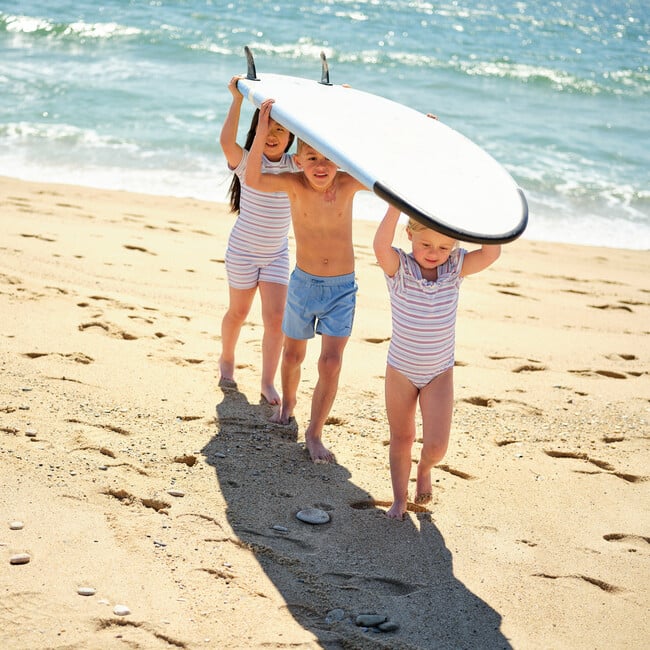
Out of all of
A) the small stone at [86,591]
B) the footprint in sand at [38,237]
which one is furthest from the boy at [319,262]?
the footprint in sand at [38,237]

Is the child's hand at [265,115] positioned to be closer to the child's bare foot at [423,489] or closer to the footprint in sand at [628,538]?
the child's bare foot at [423,489]

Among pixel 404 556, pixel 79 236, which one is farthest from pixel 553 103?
pixel 404 556

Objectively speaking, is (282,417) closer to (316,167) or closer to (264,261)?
(264,261)

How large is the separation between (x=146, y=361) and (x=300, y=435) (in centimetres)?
106

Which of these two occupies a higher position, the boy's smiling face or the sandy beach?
the boy's smiling face

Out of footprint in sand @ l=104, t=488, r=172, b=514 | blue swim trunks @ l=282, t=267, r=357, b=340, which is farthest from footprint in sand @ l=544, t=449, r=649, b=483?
footprint in sand @ l=104, t=488, r=172, b=514

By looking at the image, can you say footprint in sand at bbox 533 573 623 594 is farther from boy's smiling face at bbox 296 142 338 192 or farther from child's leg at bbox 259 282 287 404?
boy's smiling face at bbox 296 142 338 192

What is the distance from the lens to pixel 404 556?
11.5ft

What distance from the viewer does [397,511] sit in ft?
12.3

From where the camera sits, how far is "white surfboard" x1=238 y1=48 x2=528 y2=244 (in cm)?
319

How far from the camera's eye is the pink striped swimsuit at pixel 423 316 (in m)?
3.57

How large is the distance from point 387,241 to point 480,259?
0.39 meters

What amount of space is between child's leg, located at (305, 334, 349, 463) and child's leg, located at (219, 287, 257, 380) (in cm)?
81

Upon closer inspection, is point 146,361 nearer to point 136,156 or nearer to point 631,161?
point 136,156
